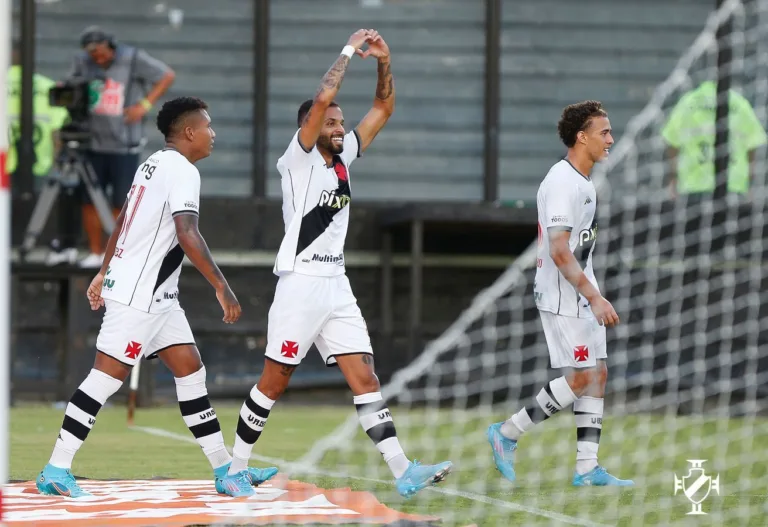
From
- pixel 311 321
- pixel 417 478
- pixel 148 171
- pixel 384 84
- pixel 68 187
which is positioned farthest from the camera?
pixel 68 187

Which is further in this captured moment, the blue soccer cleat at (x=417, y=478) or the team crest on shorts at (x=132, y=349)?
the team crest on shorts at (x=132, y=349)

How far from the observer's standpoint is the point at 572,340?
8227 mm

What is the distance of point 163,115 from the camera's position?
24.8 ft

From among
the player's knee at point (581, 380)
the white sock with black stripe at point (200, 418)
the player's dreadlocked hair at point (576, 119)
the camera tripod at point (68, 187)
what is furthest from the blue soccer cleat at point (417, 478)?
the camera tripod at point (68, 187)

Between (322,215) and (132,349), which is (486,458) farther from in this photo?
(132,349)

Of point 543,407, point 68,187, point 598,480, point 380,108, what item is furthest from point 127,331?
point 68,187

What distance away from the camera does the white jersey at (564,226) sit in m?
8.07

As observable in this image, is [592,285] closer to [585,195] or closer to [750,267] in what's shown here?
[585,195]

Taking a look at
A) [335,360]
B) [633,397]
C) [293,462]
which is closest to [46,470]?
[335,360]

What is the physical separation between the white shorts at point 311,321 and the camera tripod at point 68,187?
683cm

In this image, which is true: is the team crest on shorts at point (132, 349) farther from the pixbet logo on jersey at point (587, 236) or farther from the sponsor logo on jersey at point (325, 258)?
the pixbet logo on jersey at point (587, 236)

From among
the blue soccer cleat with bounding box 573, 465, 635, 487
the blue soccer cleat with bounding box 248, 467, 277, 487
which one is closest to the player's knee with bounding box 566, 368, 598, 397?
the blue soccer cleat with bounding box 573, 465, 635, 487

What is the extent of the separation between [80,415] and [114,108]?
23.9ft

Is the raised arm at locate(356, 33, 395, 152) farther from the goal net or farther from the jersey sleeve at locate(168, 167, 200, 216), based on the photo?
the goal net
